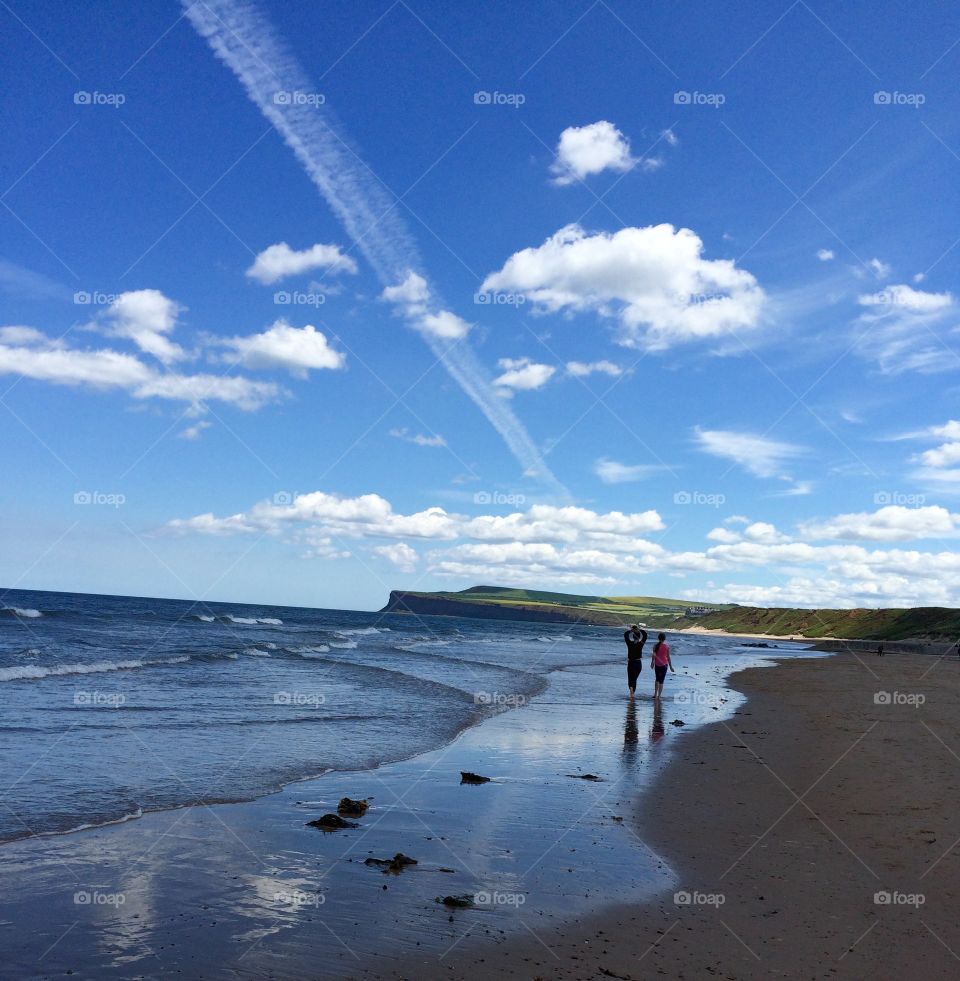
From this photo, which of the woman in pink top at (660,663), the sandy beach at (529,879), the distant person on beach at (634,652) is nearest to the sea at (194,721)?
the sandy beach at (529,879)

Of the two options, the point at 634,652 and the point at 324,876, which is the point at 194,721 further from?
the point at 634,652

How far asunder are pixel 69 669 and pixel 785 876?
26784mm

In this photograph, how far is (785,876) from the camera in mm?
7926

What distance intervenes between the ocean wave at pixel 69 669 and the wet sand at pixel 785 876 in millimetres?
20772

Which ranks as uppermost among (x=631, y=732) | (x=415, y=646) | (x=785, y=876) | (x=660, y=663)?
(x=660, y=663)

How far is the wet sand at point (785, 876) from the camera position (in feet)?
19.2

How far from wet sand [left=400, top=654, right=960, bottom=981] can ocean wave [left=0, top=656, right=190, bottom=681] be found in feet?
68.1

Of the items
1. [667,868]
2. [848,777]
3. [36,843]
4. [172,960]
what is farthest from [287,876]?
[848,777]

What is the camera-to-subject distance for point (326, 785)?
11.9 metres

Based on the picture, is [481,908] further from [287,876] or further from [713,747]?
[713,747]

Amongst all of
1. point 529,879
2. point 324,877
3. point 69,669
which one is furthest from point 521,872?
point 69,669

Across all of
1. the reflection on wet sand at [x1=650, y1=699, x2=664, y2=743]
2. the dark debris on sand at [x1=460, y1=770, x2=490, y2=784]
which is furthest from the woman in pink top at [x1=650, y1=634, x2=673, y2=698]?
the dark debris on sand at [x1=460, y1=770, x2=490, y2=784]

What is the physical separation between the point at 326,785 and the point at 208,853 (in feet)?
12.1

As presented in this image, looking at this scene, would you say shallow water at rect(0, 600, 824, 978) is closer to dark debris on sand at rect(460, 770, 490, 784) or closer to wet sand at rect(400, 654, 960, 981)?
dark debris on sand at rect(460, 770, 490, 784)
